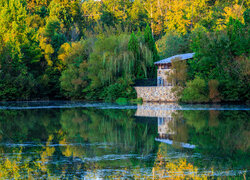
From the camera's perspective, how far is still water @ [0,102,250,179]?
427 inches

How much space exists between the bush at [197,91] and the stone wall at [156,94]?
3.84 m

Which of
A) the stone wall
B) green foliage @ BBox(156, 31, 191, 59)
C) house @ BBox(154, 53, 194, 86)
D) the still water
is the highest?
A: green foliage @ BBox(156, 31, 191, 59)

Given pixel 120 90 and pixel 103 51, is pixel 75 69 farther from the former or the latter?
pixel 120 90

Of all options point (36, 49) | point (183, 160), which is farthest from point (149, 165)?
point (36, 49)

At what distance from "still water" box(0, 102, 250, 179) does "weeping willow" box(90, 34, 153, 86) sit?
2411 cm

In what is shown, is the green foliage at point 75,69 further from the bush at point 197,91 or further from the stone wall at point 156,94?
the bush at point 197,91

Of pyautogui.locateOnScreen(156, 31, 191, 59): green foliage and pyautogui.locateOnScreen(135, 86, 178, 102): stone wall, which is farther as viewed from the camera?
pyautogui.locateOnScreen(156, 31, 191, 59): green foliage

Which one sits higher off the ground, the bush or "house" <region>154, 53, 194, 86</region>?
"house" <region>154, 53, 194, 86</region>

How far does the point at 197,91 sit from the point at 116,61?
10.5m

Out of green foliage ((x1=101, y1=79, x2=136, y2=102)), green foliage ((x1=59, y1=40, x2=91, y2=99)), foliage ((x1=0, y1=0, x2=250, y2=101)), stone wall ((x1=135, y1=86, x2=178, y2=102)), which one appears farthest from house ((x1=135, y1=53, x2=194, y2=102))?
green foliage ((x1=59, y1=40, x2=91, y2=99))

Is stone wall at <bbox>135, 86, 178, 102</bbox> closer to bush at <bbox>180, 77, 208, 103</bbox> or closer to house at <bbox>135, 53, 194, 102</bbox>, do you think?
house at <bbox>135, 53, 194, 102</bbox>

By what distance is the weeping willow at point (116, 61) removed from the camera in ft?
153

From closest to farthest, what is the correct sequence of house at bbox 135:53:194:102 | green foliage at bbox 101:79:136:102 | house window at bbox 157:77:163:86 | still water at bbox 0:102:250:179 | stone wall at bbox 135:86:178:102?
still water at bbox 0:102:250:179
stone wall at bbox 135:86:178:102
house at bbox 135:53:194:102
green foliage at bbox 101:79:136:102
house window at bbox 157:77:163:86

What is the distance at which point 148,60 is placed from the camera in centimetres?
4778
